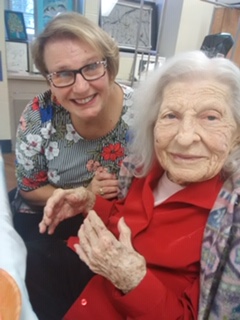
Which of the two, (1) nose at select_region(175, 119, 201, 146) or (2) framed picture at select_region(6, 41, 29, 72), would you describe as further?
(2) framed picture at select_region(6, 41, 29, 72)

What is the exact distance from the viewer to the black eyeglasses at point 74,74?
102cm

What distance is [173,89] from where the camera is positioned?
769mm

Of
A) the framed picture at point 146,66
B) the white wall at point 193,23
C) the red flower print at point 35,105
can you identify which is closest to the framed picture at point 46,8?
the framed picture at point 146,66

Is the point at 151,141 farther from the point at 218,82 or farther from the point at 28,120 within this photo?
the point at 28,120

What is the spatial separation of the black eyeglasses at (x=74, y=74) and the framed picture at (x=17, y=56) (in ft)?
6.19

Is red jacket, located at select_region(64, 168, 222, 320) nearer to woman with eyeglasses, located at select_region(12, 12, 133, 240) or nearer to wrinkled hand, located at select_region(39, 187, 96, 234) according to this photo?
wrinkled hand, located at select_region(39, 187, 96, 234)

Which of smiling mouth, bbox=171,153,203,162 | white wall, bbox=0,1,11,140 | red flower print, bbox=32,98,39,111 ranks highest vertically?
smiling mouth, bbox=171,153,203,162

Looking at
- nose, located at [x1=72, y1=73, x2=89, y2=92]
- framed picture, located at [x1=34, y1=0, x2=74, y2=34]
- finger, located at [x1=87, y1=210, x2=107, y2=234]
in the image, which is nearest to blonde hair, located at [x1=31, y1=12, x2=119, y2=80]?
nose, located at [x1=72, y1=73, x2=89, y2=92]

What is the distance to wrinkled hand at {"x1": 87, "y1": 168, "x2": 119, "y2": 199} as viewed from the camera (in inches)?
44.3

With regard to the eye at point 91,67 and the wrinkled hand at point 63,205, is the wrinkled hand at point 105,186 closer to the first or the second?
the wrinkled hand at point 63,205

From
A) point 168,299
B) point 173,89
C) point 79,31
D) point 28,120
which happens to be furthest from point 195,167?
point 28,120

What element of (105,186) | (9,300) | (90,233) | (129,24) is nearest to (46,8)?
(129,24)

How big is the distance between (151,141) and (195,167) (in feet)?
0.77

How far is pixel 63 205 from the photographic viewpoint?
96 centimetres
